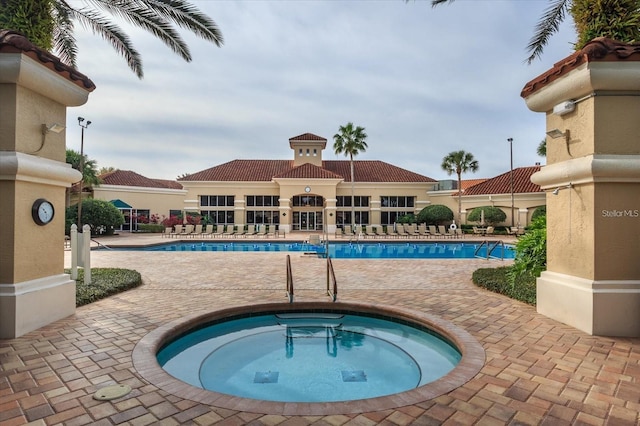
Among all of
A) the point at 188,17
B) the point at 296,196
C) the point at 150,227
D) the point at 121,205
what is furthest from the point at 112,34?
the point at 121,205

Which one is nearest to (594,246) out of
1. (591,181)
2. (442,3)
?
(591,181)

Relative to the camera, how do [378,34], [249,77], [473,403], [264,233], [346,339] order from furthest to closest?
[264,233], [249,77], [378,34], [346,339], [473,403]

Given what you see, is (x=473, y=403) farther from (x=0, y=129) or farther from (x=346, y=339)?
(x=0, y=129)

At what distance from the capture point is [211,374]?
4.72 meters

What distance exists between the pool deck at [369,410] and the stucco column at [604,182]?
18.7 inches

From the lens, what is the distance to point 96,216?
25016mm

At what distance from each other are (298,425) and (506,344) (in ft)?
10.8

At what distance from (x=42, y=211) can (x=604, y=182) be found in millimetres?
8615

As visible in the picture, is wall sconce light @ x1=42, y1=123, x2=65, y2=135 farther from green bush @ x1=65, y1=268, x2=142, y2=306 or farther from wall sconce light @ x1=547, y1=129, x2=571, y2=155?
wall sconce light @ x1=547, y1=129, x2=571, y2=155

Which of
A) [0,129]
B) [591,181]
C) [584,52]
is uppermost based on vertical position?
[584,52]

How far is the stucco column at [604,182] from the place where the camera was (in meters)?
4.92

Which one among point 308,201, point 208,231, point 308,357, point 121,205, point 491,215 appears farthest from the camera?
point 308,201

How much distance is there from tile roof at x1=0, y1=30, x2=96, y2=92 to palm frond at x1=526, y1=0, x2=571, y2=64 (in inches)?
421

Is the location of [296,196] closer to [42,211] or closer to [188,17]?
[188,17]
